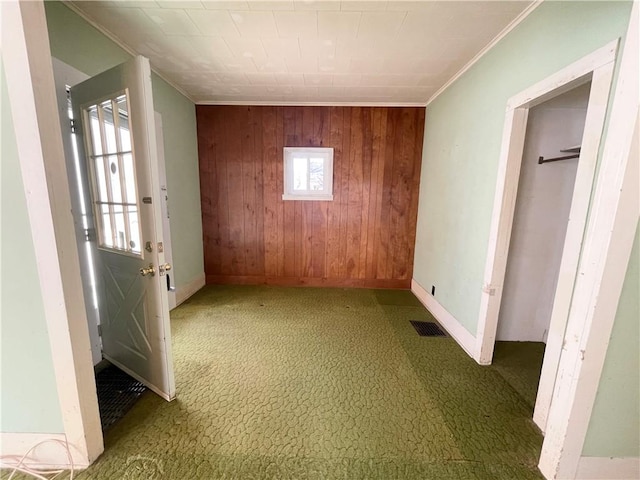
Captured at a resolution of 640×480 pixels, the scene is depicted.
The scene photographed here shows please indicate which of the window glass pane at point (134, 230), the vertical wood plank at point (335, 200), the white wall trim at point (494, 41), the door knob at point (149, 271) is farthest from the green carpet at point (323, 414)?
the white wall trim at point (494, 41)

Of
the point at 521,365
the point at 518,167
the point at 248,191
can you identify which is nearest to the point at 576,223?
the point at 518,167

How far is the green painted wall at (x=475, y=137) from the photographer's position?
50.3 inches

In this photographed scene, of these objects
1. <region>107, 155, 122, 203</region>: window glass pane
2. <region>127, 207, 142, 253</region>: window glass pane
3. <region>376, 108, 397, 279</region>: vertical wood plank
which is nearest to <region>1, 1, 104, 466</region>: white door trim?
<region>127, 207, 142, 253</region>: window glass pane

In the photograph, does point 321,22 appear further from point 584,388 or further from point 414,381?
point 414,381

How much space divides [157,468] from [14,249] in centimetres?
122

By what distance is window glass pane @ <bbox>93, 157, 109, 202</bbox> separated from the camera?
1.62 m

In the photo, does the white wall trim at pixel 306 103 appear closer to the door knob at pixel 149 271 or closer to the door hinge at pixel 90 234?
the door hinge at pixel 90 234

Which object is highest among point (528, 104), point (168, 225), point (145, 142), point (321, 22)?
point (321, 22)

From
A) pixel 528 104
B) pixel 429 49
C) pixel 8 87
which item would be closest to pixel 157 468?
pixel 8 87

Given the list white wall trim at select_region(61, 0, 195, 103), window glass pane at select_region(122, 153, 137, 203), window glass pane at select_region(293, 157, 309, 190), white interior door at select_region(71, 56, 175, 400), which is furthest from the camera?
window glass pane at select_region(293, 157, 309, 190)

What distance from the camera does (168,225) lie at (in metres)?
2.76

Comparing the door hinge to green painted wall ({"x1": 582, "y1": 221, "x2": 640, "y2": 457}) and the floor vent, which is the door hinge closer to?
the floor vent

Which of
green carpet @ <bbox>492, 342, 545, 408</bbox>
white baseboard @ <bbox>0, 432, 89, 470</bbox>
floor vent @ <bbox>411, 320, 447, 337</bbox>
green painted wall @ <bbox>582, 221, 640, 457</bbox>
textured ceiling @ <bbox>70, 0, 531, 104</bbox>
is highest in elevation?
textured ceiling @ <bbox>70, 0, 531, 104</bbox>

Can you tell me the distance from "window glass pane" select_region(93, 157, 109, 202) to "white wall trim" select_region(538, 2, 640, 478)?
267 centimetres
